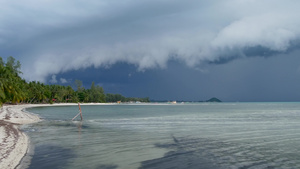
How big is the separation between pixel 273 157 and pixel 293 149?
363 centimetres

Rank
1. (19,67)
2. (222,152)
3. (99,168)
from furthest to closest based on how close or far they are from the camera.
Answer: (19,67)
(222,152)
(99,168)

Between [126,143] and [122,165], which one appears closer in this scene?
[122,165]

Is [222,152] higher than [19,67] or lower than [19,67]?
lower

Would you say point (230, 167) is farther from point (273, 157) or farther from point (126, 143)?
point (126, 143)

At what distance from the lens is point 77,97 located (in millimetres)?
182375

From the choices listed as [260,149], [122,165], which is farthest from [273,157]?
[122,165]

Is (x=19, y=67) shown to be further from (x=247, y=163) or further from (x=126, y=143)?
(x=247, y=163)

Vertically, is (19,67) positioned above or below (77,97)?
above

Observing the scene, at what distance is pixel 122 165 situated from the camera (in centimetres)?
1296

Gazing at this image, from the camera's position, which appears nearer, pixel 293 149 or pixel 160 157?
pixel 160 157

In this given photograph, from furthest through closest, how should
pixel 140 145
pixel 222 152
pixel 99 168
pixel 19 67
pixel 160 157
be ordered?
pixel 19 67
pixel 140 145
pixel 222 152
pixel 160 157
pixel 99 168

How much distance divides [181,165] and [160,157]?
6.57 feet

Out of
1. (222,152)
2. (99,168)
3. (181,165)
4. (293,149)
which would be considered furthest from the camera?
(293,149)

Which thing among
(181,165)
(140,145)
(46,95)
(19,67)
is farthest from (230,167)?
(46,95)
